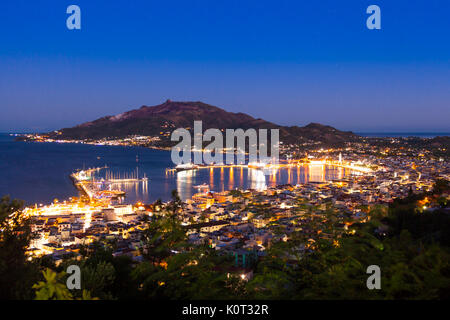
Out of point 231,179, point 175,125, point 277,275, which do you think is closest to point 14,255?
point 277,275

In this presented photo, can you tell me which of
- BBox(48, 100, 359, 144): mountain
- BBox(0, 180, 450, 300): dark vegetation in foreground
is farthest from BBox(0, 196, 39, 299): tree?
BBox(48, 100, 359, 144): mountain

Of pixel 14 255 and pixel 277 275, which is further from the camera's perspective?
pixel 14 255

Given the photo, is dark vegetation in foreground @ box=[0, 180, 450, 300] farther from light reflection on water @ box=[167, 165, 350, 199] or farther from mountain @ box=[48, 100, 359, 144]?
mountain @ box=[48, 100, 359, 144]

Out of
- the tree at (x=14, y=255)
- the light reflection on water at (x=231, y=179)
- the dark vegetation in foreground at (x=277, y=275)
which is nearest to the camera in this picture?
the dark vegetation in foreground at (x=277, y=275)

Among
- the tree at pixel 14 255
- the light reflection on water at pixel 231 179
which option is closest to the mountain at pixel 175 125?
the light reflection on water at pixel 231 179

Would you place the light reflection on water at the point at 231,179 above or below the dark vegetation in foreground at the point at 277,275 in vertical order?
below

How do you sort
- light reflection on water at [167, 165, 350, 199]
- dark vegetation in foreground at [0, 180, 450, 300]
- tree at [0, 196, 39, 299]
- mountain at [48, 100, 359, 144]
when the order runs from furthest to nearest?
mountain at [48, 100, 359, 144] < light reflection on water at [167, 165, 350, 199] < tree at [0, 196, 39, 299] < dark vegetation in foreground at [0, 180, 450, 300]

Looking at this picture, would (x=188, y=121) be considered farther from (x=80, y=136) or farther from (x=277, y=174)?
(x=277, y=174)

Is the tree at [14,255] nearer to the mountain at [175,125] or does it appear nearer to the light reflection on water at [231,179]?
the light reflection on water at [231,179]

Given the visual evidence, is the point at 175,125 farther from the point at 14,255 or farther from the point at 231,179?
the point at 14,255
